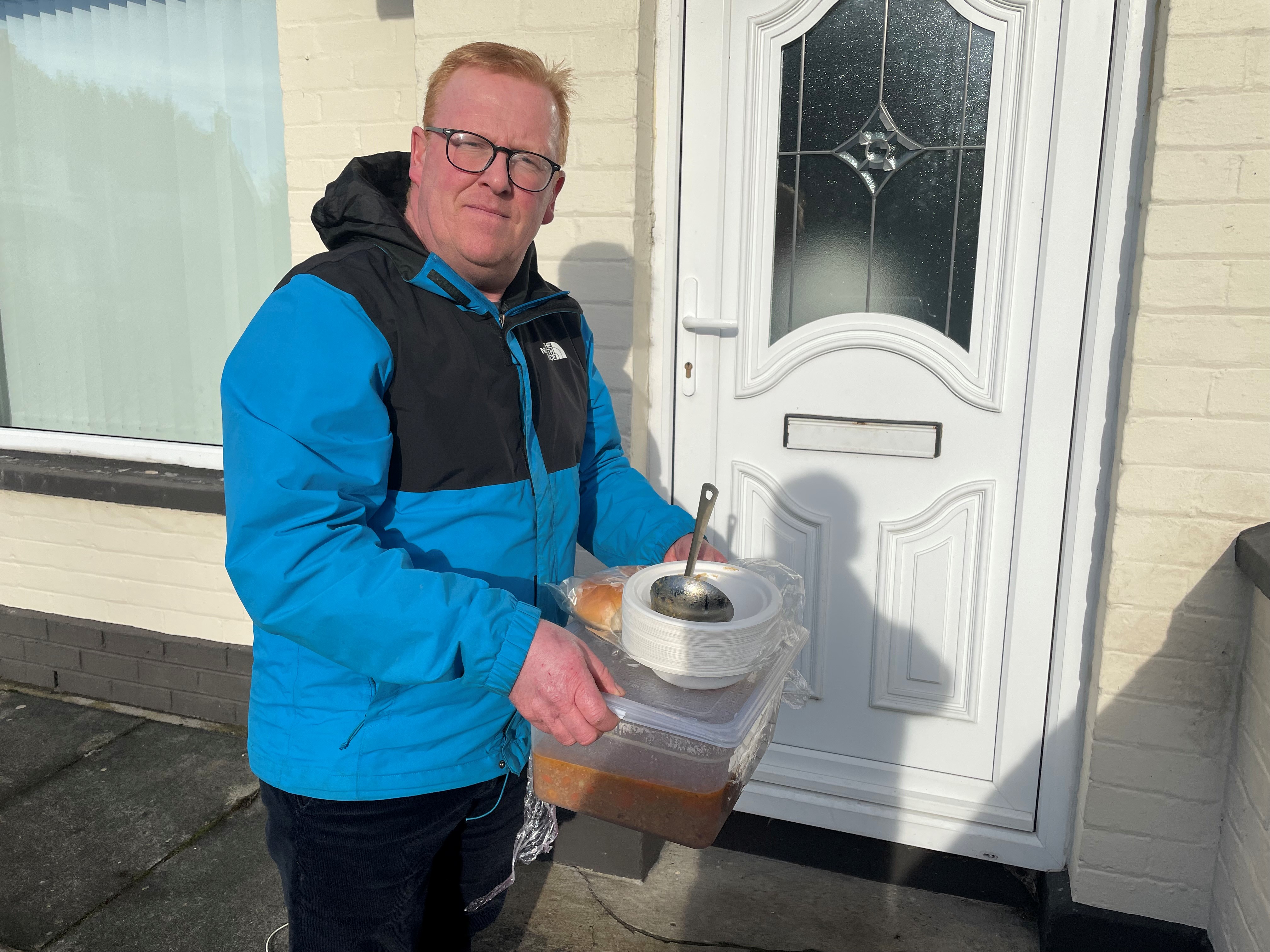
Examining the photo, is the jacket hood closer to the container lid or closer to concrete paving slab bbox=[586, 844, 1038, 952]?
the container lid

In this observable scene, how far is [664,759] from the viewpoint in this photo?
125 centimetres

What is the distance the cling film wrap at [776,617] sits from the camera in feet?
4.47

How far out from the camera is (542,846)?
1.97 m

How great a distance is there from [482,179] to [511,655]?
804 mm

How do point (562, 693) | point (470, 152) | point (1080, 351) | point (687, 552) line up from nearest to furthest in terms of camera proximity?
point (562, 693), point (470, 152), point (687, 552), point (1080, 351)

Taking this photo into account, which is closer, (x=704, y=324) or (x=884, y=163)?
(x=884, y=163)

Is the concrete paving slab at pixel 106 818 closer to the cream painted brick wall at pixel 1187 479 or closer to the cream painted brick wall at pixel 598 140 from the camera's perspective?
the cream painted brick wall at pixel 598 140

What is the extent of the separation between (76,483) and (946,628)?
328 centimetres

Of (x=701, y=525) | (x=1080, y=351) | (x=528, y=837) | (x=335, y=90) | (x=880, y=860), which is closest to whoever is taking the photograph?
(x=701, y=525)

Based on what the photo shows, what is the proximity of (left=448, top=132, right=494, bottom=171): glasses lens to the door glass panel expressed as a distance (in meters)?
1.25

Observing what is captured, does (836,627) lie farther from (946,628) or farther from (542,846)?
(542,846)

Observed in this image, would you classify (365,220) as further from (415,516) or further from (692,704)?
(692,704)

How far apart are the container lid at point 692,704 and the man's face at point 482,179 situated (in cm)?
74

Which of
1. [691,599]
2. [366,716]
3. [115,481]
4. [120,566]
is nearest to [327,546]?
[366,716]
